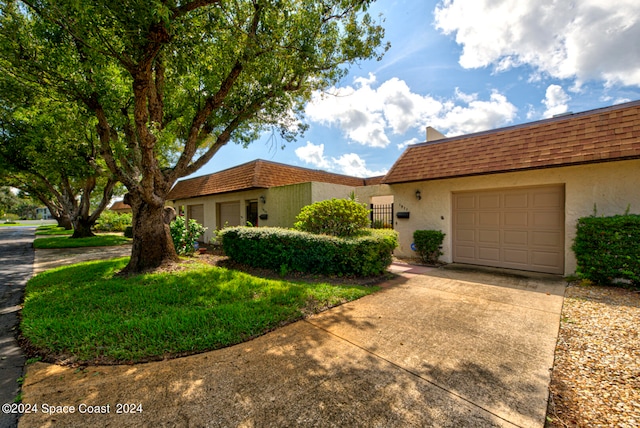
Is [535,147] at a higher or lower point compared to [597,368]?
higher

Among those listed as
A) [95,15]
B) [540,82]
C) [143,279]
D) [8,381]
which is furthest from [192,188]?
[540,82]

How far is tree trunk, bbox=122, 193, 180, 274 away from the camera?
22.3 feet

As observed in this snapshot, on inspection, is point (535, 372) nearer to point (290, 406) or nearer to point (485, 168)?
point (290, 406)

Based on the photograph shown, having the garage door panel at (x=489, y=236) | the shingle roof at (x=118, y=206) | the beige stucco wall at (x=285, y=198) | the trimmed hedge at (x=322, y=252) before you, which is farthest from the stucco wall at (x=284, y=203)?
the shingle roof at (x=118, y=206)

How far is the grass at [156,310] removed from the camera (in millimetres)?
3102

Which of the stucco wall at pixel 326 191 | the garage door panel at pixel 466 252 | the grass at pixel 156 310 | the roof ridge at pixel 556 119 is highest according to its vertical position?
the roof ridge at pixel 556 119

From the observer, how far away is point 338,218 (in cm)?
701

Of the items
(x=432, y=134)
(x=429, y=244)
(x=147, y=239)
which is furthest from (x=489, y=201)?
(x=147, y=239)

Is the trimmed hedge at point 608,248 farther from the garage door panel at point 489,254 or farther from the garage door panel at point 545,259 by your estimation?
the garage door panel at point 489,254

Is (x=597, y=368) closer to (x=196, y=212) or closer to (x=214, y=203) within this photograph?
(x=214, y=203)

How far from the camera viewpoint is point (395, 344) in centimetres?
317

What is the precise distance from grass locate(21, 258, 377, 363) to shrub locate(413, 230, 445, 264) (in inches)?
147

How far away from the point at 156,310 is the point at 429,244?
7.45 m

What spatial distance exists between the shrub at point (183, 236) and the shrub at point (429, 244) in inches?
322
